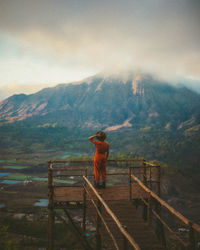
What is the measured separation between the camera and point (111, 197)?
6.94 m

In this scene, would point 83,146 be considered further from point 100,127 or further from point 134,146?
point 100,127

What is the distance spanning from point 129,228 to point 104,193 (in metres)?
2.11

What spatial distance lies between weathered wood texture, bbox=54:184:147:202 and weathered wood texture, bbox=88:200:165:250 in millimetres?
463

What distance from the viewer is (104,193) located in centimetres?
725

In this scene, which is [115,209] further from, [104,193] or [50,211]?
[50,211]

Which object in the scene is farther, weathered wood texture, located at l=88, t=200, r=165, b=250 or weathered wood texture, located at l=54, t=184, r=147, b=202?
weathered wood texture, located at l=54, t=184, r=147, b=202

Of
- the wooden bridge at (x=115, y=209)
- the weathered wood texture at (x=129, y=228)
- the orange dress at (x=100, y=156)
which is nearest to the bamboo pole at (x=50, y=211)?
the wooden bridge at (x=115, y=209)

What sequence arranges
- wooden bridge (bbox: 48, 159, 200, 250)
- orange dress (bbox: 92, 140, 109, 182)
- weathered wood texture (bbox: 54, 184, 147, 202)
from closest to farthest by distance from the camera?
wooden bridge (bbox: 48, 159, 200, 250) → orange dress (bbox: 92, 140, 109, 182) → weathered wood texture (bbox: 54, 184, 147, 202)

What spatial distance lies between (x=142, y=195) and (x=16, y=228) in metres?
29.6

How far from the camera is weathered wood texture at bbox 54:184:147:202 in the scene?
6.96 meters

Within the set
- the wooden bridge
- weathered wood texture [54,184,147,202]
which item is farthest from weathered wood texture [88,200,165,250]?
weathered wood texture [54,184,147,202]

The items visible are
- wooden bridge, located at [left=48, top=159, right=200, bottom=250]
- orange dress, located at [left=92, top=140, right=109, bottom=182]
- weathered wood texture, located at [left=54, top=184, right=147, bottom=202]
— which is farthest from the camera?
weathered wood texture, located at [left=54, top=184, right=147, bottom=202]

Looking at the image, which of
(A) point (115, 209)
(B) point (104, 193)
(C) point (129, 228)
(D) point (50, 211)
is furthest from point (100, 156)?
(D) point (50, 211)

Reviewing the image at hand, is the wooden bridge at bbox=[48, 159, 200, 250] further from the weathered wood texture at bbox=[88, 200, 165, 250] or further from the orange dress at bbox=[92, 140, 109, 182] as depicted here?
the orange dress at bbox=[92, 140, 109, 182]
